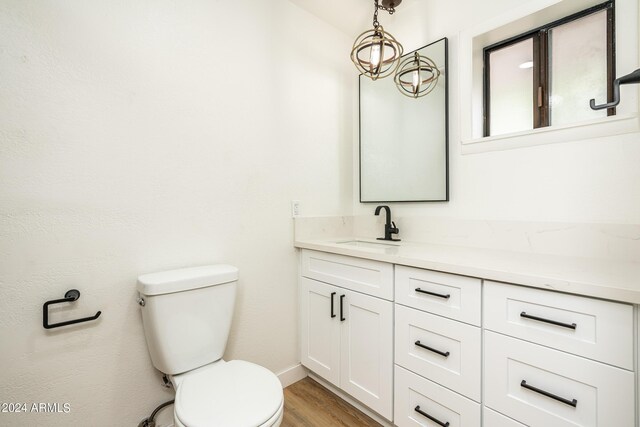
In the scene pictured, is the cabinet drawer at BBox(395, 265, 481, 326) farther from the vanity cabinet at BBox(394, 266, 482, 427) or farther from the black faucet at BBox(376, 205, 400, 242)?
the black faucet at BBox(376, 205, 400, 242)

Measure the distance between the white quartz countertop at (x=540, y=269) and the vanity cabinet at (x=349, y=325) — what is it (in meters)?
0.13

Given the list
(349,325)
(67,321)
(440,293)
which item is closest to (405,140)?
(440,293)

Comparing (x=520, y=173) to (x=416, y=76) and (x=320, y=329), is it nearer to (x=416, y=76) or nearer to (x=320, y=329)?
(x=416, y=76)

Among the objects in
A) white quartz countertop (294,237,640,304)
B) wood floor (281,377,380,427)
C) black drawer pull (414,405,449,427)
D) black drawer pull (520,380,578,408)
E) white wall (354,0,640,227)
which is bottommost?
wood floor (281,377,380,427)

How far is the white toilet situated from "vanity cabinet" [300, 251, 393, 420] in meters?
0.52

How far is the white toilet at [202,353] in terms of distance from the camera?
0.95 metres

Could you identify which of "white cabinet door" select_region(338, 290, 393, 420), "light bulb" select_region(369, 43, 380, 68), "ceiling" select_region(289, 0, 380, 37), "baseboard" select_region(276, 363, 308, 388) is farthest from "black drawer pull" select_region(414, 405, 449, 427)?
"ceiling" select_region(289, 0, 380, 37)

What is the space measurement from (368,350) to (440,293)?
0.52m

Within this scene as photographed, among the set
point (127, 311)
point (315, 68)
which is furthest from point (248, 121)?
point (127, 311)

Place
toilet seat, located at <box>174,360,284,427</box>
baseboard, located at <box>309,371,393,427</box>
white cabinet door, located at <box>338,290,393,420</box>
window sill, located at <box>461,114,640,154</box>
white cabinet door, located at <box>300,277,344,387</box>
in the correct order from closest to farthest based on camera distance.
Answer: toilet seat, located at <box>174,360,284,427</box> → window sill, located at <box>461,114,640,154</box> → white cabinet door, located at <box>338,290,393,420</box> → baseboard, located at <box>309,371,393,427</box> → white cabinet door, located at <box>300,277,344,387</box>

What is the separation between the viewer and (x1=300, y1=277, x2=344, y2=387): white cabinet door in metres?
1.63

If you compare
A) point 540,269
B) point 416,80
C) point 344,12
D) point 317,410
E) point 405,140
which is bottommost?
point 317,410

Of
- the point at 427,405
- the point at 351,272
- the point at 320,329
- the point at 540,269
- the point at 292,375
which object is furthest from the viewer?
the point at 292,375

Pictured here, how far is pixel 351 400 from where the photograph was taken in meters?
1.62
